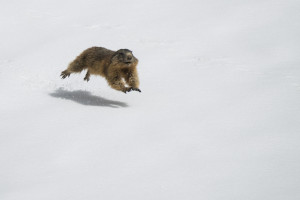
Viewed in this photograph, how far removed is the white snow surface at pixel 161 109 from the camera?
546 cm

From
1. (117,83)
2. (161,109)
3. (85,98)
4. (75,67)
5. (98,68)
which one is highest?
(75,67)

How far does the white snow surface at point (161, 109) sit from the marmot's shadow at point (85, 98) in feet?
0.08

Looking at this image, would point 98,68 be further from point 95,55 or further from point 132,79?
point 132,79

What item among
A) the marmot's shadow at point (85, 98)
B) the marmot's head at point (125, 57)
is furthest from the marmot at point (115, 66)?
the marmot's shadow at point (85, 98)

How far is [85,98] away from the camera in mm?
A: 9375

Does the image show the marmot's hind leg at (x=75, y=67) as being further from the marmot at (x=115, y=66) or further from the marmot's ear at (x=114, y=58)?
the marmot's ear at (x=114, y=58)

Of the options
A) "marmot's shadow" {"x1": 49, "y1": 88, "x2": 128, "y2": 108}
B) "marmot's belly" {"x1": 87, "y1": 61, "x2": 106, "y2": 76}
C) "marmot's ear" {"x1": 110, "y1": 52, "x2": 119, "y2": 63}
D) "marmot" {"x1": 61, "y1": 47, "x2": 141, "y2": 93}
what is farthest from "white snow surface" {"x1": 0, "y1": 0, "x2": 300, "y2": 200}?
"marmot's ear" {"x1": 110, "y1": 52, "x2": 119, "y2": 63}

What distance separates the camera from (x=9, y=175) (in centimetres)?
A: 572

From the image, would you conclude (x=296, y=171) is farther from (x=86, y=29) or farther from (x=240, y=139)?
(x=86, y=29)

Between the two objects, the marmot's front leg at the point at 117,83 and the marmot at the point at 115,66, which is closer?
the marmot at the point at 115,66

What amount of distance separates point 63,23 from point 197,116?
948 centimetres

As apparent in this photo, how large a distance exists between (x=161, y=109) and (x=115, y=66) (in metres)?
1.32

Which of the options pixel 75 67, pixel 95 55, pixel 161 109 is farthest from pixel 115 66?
pixel 75 67

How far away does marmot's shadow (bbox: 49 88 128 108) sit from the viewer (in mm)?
8938
